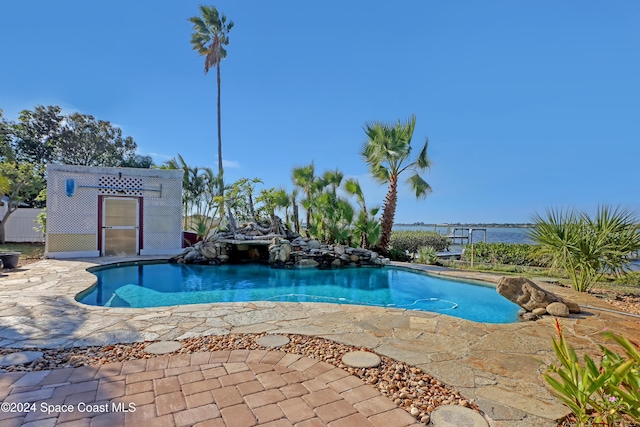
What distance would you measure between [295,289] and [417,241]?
1085cm

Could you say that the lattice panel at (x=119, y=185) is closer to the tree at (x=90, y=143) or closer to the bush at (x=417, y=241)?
the bush at (x=417, y=241)

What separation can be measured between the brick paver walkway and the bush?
13340 mm

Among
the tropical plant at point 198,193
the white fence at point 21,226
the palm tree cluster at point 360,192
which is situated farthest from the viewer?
the tropical plant at point 198,193

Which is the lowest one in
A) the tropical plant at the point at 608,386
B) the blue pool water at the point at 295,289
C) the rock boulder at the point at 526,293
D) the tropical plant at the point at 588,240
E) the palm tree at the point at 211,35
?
the blue pool water at the point at 295,289

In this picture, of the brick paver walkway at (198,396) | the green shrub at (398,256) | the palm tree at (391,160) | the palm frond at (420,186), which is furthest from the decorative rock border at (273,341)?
the palm frond at (420,186)

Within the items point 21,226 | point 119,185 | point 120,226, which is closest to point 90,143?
point 21,226

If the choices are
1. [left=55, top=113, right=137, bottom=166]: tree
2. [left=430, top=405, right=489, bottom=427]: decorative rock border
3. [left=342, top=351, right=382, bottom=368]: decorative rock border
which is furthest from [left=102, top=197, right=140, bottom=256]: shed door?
[left=430, top=405, right=489, bottom=427]: decorative rock border

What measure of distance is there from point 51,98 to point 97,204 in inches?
477

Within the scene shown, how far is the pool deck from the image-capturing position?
2131 mm

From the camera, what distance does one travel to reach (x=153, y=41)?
400 inches

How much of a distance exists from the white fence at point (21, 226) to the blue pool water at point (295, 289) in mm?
9448

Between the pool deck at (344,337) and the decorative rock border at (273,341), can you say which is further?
the decorative rock border at (273,341)

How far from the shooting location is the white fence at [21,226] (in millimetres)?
15008

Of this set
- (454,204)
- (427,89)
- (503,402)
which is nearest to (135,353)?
(503,402)
